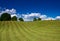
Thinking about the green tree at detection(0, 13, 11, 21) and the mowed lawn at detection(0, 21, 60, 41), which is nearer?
the mowed lawn at detection(0, 21, 60, 41)

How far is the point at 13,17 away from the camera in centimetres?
8675

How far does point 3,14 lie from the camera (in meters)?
83.6

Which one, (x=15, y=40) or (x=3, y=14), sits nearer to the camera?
(x=15, y=40)

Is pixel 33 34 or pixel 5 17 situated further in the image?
pixel 5 17

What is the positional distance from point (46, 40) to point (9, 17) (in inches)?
2700

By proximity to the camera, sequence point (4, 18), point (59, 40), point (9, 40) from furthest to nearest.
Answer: point (4, 18), point (9, 40), point (59, 40)

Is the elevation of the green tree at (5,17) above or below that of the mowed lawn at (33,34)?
above

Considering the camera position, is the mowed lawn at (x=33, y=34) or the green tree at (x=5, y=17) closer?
the mowed lawn at (x=33, y=34)

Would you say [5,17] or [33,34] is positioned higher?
[5,17]

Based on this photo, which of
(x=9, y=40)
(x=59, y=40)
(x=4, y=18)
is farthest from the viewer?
(x=4, y=18)

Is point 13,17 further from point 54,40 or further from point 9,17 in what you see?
point 54,40

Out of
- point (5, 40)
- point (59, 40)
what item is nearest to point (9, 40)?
point (5, 40)

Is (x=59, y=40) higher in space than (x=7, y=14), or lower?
lower

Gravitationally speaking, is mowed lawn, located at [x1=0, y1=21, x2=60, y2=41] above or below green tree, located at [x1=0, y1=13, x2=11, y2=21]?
below
